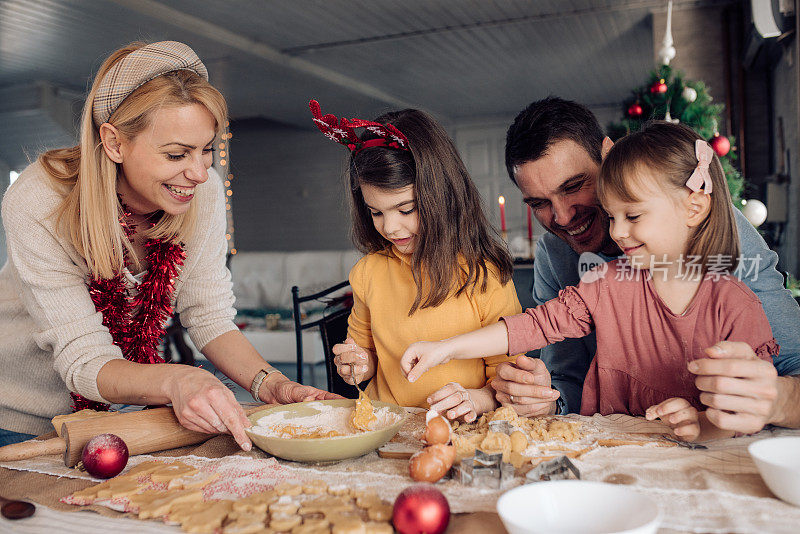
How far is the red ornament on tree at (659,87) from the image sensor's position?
12.8 ft

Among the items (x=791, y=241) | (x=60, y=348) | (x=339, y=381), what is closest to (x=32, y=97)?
(x=339, y=381)

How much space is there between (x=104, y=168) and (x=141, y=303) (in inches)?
15.2

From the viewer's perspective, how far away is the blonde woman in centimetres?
150

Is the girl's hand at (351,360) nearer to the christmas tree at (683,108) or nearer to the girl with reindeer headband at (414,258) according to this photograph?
the girl with reindeer headband at (414,258)

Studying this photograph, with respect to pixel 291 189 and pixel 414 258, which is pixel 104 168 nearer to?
pixel 414 258

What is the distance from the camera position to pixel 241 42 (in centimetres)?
645

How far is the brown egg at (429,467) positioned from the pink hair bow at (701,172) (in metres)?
0.85

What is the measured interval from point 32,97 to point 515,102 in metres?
7.27

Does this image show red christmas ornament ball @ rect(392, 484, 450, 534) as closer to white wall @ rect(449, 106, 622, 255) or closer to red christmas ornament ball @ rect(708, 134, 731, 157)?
red christmas ornament ball @ rect(708, 134, 731, 157)

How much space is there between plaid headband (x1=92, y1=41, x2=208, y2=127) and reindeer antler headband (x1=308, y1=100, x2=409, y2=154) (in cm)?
40

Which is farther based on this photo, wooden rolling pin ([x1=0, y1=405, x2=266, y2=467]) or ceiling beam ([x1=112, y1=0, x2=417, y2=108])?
ceiling beam ([x1=112, y1=0, x2=417, y2=108])

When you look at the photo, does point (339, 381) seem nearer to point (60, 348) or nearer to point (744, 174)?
point (60, 348)

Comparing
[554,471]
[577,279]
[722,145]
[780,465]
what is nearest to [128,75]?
[554,471]

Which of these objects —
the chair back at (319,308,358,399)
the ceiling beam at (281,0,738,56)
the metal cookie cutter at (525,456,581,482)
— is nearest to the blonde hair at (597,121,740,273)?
the metal cookie cutter at (525,456,581,482)
